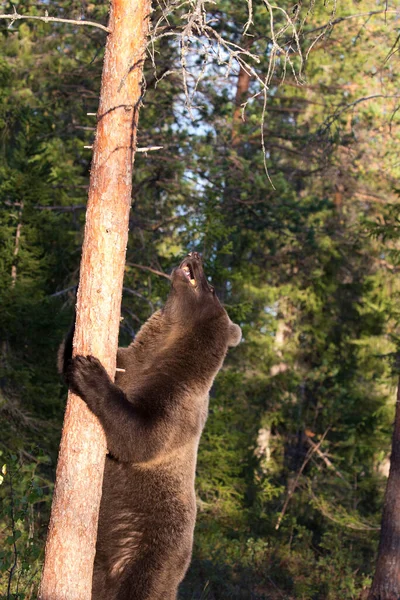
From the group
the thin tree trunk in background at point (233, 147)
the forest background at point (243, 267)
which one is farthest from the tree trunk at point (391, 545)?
the thin tree trunk in background at point (233, 147)

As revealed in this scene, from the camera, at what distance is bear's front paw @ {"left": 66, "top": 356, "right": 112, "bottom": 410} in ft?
15.1

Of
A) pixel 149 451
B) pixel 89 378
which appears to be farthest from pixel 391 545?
pixel 89 378

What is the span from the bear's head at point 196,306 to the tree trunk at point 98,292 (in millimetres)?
1207

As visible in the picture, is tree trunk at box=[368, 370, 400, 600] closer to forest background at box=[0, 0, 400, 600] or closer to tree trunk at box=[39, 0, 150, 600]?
forest background at box=[0, 0, 400, 600]

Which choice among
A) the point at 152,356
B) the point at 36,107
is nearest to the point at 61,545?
the point at 152,356

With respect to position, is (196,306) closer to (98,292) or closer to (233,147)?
(98,292)

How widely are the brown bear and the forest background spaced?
85 cm

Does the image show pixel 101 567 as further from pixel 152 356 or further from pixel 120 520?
pixel 152 356

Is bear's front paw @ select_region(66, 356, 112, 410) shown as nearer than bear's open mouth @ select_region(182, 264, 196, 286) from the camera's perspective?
Yes

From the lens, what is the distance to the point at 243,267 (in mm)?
22781

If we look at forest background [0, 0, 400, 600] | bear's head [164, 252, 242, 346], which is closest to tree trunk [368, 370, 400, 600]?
forest background [0, 0, 400, 600]

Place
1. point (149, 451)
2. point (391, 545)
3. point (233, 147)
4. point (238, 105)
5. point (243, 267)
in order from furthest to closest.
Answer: point (243, 267), point (238, 105), point (233, 147), point (391, 545), point (149, 451)

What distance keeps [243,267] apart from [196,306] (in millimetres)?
16952

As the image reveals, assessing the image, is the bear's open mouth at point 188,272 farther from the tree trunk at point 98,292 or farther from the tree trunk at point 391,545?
the tree trunk at point 391,545
